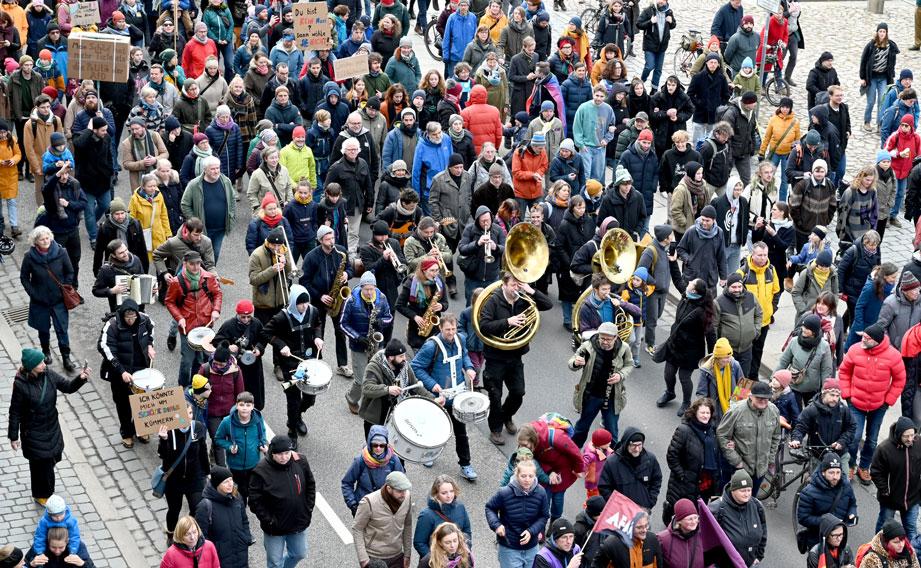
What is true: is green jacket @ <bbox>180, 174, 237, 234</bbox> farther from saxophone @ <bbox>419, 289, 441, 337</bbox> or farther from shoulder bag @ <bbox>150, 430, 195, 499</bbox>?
shoulder bag @ <bbox>150, 430, 195, 499</bbox>

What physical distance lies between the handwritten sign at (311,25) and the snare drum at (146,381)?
8954 millimetres

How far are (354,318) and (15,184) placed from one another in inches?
238

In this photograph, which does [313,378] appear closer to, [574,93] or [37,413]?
[37,413]

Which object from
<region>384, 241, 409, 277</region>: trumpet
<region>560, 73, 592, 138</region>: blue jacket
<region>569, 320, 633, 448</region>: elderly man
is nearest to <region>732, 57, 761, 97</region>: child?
<region>560, 73, 592, 138</region>: blue jacket

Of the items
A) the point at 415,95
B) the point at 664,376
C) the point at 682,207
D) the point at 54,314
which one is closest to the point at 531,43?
the point at 415,95

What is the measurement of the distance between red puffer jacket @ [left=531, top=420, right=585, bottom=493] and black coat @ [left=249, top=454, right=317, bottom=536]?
2.11m

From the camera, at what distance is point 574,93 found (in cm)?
2366

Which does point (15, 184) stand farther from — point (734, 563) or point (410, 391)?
point (734, 563)

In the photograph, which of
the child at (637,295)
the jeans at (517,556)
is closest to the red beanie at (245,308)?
the jeans at (517,556)

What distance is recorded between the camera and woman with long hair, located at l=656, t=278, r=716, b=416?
17484 millimetres

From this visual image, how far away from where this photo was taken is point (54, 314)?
1792 centimetres

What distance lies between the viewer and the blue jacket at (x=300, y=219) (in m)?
19.6

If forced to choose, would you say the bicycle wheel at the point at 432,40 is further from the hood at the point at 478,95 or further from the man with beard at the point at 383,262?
the man with beard at the point at 383,262

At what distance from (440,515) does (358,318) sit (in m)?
4.03
